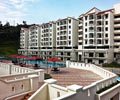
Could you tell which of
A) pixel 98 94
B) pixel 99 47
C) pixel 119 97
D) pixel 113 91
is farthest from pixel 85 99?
pixel 99 47

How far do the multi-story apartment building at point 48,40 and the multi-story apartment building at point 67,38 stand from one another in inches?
143

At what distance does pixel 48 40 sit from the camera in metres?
60.4

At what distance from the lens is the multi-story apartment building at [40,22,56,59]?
58406 mm

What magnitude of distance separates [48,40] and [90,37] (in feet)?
75.5

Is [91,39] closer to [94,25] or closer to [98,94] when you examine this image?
[94,25]

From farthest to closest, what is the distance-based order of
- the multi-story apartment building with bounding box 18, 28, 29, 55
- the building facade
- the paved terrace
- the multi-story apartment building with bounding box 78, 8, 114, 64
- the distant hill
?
1. the distant hill
2. the multi-story apartment building with bounding box 18, 28, 29, 55
3. the building facade
4. the multi-story apartment building with bounding box 78, 8, 114, 64
5. the paved terrace

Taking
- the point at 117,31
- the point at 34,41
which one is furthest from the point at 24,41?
the point at 117,31

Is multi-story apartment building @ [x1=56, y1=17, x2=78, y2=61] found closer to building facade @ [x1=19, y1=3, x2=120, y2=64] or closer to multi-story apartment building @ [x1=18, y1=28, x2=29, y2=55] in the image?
building facade @ [x1=19, y1=3, x2=120, y2=64]

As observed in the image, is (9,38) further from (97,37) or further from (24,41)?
(97,37)

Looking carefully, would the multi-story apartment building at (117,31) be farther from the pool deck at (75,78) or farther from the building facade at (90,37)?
the pool deck at (75,78)

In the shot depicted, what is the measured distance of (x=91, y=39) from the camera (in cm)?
4425

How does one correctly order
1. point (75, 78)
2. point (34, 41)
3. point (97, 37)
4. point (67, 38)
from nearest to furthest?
point (75, 78), point (97, 37), point (67, 38), point (34, 41)

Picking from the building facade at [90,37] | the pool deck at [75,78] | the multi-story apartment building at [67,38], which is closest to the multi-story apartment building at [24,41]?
the building facade at [90,37]

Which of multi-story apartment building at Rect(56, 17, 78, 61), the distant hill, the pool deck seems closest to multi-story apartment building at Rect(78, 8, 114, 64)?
multi-story apartment building at Rect(56, 17, 78, 61)
